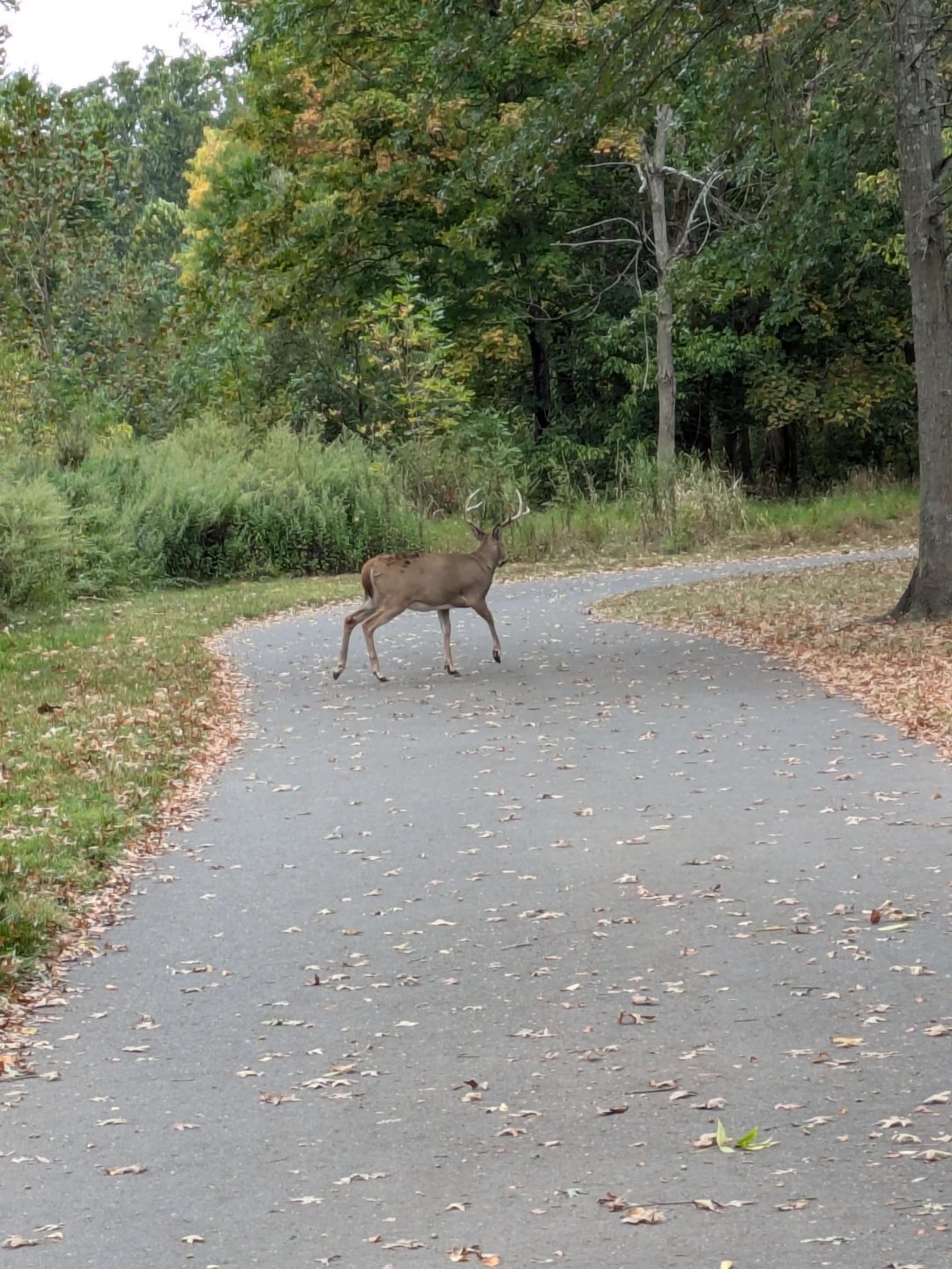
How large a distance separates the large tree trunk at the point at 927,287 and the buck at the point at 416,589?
4297mm

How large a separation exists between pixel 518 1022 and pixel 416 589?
9.59 meters

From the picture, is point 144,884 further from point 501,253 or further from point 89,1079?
point 501,253

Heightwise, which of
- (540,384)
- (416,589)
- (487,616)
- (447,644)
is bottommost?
(447,644)

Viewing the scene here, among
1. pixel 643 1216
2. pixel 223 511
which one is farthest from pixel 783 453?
pixel 643 1216

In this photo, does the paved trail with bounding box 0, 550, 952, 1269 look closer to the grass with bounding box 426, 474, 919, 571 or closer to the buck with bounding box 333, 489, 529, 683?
the buck with bounding box 333, 489, 529, 683

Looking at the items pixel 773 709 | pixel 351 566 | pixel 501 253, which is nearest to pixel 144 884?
pixel 773 709

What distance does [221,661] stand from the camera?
685 inches

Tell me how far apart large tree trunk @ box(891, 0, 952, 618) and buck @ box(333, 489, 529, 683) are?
4297 mm

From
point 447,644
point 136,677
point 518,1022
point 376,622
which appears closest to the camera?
point 518,1022

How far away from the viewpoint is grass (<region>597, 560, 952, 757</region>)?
Result: 13.0 m

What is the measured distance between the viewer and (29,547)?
20500 mm

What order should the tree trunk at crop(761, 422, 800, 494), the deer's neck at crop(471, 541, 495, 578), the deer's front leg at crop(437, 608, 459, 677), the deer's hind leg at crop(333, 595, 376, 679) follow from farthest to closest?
the tree trunk at crop(761, 422, 800, 494)
the deer's neck at crop(471, 541, 495, 578)
the deer's front leg at crop(437, 608, 459, 677)
the deer's hind leg at crop(333, 595, 376, 679)

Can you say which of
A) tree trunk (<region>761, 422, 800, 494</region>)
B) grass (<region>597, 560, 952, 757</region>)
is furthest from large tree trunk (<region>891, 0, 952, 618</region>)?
tree trunk (<region>761, 422, 800, 494</region>)

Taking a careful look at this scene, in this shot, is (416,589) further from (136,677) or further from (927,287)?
(927,287)
